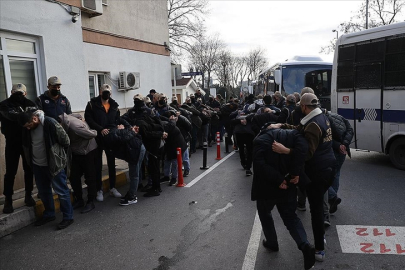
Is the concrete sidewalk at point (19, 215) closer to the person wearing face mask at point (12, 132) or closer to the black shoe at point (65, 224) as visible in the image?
the person wearing face mask at point (12, 132)

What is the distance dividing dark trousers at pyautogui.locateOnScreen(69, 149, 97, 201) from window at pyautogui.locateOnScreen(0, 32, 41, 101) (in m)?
2.53

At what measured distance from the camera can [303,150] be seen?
11.0 ft

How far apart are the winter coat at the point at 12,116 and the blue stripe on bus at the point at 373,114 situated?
7569 mm

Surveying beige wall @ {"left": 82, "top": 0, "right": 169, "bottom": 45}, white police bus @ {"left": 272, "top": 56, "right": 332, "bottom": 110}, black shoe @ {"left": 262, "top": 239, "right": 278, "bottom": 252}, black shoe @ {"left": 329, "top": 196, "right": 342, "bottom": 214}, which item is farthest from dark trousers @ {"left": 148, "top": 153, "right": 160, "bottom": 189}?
white police bus @ {"left": 272, "top": 56, "right": 332, "bottom": 110}

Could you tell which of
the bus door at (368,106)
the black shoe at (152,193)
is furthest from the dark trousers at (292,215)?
the bus door at (368,106)

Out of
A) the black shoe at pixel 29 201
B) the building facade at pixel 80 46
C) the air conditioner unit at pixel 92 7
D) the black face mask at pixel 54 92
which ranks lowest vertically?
the black shoe at pixel 29 201

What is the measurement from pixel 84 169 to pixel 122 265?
2382 millimetres

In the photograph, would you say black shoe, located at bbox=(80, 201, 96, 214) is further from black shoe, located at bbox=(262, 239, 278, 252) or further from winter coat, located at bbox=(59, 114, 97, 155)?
black shoe, located at bbox=(262, 239, 278, 252)

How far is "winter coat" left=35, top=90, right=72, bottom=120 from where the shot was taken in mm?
5621

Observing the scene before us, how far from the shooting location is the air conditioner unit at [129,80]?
10804 millimetres

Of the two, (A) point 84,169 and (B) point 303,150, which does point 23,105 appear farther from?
(B) point 303,150

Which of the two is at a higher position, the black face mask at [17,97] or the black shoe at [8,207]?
the black face mask at [17,97]

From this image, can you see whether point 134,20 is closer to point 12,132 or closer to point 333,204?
point 12,132

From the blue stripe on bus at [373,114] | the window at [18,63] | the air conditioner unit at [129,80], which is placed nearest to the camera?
the window at [18,63]
